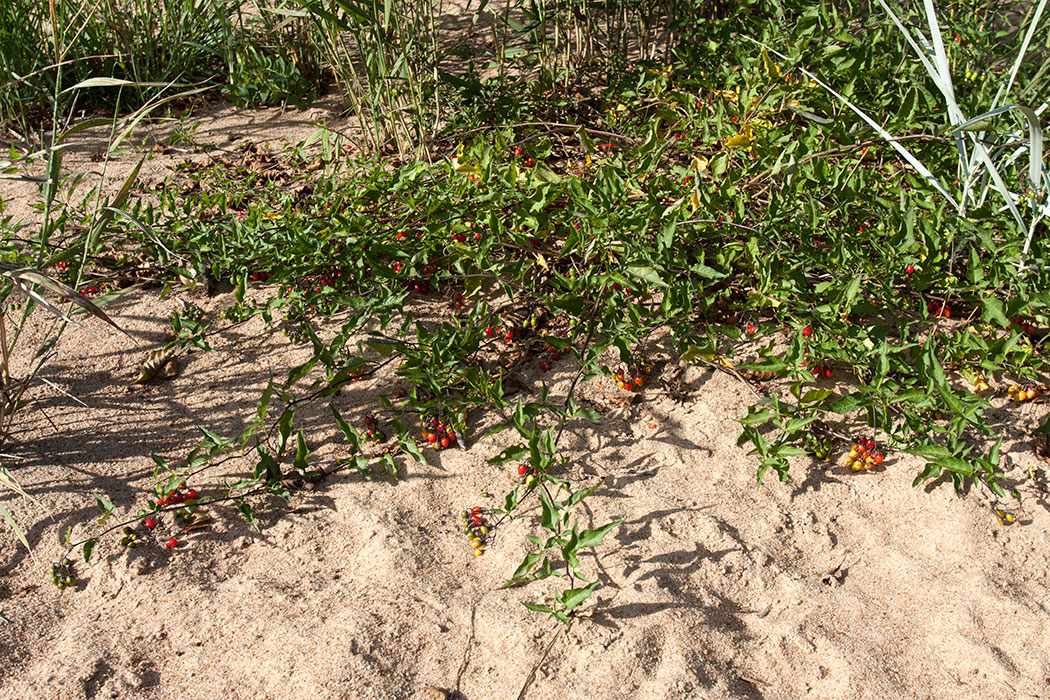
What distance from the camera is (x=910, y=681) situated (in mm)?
1920

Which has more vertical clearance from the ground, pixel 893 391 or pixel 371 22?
pixel 371 22

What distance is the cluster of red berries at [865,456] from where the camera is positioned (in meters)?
2.30

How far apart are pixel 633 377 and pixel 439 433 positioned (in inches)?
22.8

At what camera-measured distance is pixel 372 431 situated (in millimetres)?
2424

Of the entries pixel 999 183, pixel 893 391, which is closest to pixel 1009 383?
pixel 893 391

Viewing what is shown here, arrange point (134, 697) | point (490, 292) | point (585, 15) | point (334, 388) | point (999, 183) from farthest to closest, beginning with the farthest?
point (585, 15) < point (490, 292) < point (334, 388) < point (999, 183) < point (134, 697)

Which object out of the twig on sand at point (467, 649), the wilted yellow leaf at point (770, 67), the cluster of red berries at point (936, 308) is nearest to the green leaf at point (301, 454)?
the twig on sand at point (467, 649)

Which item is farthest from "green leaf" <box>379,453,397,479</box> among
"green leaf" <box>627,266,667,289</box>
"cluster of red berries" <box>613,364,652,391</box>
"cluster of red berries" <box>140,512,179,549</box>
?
"green leaf" <box>627,266,667,289</box>

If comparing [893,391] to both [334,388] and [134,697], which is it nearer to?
[334,388]

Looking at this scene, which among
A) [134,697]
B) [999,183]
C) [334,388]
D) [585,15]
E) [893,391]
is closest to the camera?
[134,697]

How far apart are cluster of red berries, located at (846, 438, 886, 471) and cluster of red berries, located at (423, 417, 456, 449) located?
1071 millimetres

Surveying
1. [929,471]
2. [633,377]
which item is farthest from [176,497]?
[929,471]

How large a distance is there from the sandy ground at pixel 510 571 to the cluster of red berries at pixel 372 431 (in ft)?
0.35

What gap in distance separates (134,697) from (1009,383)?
7.82 ft
